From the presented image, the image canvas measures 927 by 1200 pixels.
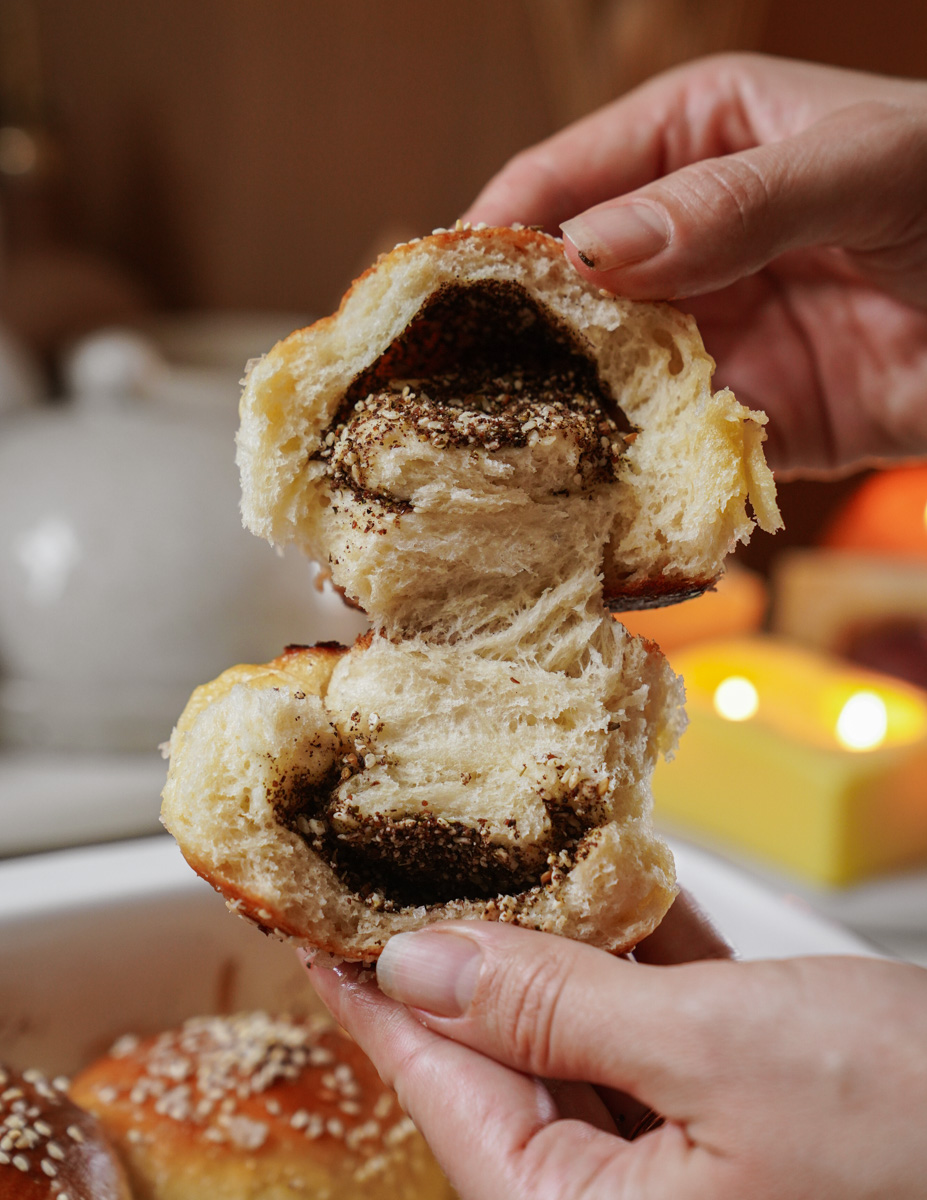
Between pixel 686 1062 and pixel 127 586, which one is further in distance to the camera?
pixel 127 586

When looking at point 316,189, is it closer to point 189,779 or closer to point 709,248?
point 709,248

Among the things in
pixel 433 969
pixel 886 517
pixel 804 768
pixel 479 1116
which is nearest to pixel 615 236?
pixel 433 969

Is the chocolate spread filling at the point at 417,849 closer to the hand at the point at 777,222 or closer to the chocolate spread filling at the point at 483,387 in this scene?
the chocolate spread filling at the point at 483,387

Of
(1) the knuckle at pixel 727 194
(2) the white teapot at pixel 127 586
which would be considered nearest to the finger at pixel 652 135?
(1) the knuckle at pixel 727 194

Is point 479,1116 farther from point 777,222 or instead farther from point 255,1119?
point 777,222

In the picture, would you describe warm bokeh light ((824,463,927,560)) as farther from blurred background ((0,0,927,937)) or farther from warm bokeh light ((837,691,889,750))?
warm bokeh light ((837,691,889,750))

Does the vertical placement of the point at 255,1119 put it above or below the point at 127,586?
below

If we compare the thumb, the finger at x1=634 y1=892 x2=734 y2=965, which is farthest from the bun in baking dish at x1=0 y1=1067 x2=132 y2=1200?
the thumb
